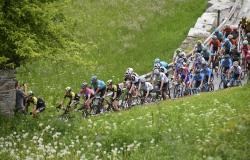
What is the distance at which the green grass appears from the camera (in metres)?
12.6

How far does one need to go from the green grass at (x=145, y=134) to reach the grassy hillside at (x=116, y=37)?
9.12 meters

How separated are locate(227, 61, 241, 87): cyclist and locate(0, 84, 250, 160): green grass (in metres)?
4.82

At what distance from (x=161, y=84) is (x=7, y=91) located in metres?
7.60

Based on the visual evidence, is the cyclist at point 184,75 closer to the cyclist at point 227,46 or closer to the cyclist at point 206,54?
the cyclist at point 206,54

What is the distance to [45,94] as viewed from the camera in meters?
29.9

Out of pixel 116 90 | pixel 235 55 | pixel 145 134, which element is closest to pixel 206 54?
pixel 235 55

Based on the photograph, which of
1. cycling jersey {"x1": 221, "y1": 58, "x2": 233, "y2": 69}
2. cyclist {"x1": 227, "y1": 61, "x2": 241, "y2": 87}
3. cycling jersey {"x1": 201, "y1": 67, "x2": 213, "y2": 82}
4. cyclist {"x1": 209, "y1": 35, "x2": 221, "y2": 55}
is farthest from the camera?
cyclist {"x1": 209, "y1": 35, "x2": 221, "y2": 55}

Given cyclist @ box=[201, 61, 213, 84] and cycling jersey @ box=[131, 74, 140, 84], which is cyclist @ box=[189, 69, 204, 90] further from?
cycling jersey @ box=[131, 74, 140, 84]

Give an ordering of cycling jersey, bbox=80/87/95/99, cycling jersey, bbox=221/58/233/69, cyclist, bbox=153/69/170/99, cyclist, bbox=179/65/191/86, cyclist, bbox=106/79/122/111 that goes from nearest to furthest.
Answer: cycling jersey, bbox=80/87/95/99 → cyclist, bbox=106/79/122/111 → cyclist, bbox=153/69/170/99 → cyclist, bbox=179/65/191/86 → cycling jersey, bbox=221/58/233/69

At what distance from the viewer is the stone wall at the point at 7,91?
1952 centimetres

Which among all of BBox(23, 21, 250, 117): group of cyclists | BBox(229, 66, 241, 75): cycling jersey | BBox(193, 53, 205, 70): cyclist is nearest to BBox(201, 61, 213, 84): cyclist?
BBox(23, 21, 250, 117): group of cyclists

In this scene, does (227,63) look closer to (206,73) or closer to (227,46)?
(206,73)

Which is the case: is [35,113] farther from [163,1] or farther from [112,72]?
[163,1]

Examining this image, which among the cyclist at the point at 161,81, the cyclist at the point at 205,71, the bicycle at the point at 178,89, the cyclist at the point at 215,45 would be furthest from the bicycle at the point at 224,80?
the cyclist at the point at 161,81
